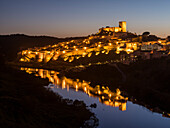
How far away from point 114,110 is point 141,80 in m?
12.3

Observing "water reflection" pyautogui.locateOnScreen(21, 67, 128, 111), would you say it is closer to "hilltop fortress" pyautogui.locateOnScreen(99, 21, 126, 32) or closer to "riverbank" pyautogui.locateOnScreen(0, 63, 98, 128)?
"riverbank" pyautogui.locateOnScreen(0, 63, 98, 128)

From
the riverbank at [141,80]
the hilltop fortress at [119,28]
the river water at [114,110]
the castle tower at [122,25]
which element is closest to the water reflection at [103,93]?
the river water at [114,110]

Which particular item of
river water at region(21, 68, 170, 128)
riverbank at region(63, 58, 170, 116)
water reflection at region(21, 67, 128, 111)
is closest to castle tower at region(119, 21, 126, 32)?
riverbank at region(63, 58, 170, 116)

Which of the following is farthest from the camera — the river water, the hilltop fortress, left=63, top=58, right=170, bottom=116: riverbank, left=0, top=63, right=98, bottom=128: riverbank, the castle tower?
the castle tower

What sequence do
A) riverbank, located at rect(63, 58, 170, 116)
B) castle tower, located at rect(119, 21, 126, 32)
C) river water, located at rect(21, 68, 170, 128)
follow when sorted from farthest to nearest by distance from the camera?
castle tower, located at rect(119, 21, 126, 32)
riverbank, located at rect(63, 58, 170, 116)
river water, located at rect(21, 68, 170, 128)

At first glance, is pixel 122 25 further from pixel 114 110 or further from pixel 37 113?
pixel 37 113

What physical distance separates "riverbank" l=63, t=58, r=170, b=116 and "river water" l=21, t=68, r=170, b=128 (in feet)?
4.63

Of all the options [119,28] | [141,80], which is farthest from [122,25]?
[141,80]

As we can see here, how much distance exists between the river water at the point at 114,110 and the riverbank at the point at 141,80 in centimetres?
141

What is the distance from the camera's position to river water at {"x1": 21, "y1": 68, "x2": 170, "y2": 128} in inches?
688

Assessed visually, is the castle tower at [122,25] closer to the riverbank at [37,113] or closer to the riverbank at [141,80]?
the riverbank at [141,80]

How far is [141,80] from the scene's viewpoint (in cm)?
3153

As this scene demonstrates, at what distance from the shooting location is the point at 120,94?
87.8 ft

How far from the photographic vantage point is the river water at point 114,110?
57.4 ft
